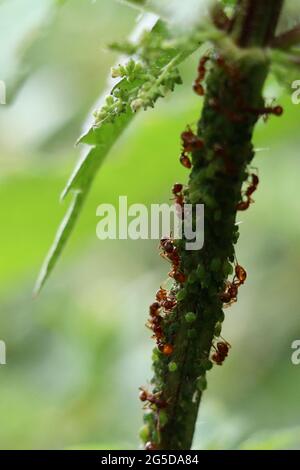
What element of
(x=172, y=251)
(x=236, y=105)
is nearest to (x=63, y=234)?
(x=172, y=251)

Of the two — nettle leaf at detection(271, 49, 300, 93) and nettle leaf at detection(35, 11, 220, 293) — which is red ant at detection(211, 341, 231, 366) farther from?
nettle leaf at detection(271, 49, 300, 93)

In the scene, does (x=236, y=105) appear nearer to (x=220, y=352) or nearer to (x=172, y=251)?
(x=172, y=251)

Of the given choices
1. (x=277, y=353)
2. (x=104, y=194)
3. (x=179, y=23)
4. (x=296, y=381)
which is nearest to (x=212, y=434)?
(x=104, y=194)

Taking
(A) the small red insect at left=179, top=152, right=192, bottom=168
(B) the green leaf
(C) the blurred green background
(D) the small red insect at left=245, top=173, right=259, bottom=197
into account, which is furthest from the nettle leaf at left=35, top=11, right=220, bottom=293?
(C) the blurred green background

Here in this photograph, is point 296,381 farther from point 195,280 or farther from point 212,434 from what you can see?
point 195,280

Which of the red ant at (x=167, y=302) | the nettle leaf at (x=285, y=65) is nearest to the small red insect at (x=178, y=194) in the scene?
the red ant at (x=167, y=302)
